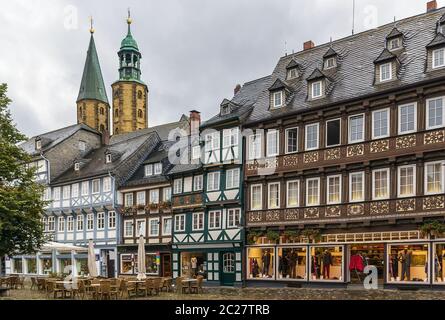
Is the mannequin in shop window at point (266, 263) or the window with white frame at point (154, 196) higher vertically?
the window with white frame at point (154, 196)

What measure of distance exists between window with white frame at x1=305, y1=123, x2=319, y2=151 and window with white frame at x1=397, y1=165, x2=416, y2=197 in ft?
15.5

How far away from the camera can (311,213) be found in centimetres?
2741

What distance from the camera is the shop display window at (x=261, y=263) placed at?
97.0 ft

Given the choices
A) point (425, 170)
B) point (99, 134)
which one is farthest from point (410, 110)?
point (99, 134)

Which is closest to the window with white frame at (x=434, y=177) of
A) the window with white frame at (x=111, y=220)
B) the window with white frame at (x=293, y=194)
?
the window with white frame at (x=293, y=194)

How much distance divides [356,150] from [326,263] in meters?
5.66

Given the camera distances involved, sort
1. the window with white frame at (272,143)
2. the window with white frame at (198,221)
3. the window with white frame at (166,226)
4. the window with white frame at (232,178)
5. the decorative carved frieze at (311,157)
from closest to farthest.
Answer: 1. the decorative carved frieze at (311,157)
2. the window with white frame at (272,143)
3. the window with white frame at (232,178)
4. the window with white frame at (198,221)
5. the window with white frame at (166,226)

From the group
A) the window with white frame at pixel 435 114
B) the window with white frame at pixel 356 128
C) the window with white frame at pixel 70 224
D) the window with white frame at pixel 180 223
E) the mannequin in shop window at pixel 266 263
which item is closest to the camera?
the window with white frame at pixel 435 114

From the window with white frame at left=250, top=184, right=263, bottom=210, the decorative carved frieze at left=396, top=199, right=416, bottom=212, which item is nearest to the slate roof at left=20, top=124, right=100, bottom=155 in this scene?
the window with white frame at left=250, top=184, right=263, bottom=210

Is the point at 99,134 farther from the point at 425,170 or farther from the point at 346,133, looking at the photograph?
the point at 425,170

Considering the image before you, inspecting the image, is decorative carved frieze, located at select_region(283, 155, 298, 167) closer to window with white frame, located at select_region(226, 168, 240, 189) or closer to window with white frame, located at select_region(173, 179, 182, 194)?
window with white frame, located at select_region(226, 168, 240, 189)

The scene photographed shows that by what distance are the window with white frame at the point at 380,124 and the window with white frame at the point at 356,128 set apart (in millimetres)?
562

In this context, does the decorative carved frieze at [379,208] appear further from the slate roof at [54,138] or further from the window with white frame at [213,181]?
the slate roof at [54,138]
